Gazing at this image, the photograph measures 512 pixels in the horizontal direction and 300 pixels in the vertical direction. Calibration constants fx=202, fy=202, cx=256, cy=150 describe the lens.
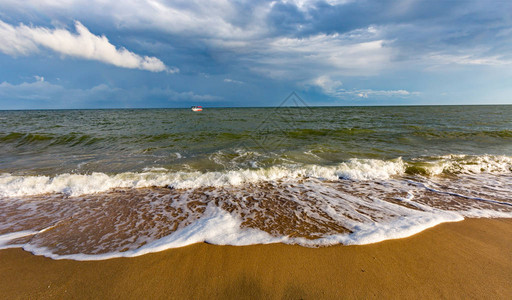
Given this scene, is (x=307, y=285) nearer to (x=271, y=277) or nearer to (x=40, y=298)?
(x=271, y=277)

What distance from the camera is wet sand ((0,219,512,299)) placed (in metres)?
2.22

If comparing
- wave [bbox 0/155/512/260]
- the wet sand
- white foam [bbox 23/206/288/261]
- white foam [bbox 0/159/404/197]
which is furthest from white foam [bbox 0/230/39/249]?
white foam [bbox 0/159/404/197]

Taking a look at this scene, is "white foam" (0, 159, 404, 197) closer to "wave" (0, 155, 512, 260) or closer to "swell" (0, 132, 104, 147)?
"wave" (0, 155, 512, 260)

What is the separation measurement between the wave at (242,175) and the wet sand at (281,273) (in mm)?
2963

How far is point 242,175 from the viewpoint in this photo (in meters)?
6.38

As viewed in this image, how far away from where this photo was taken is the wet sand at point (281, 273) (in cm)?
222

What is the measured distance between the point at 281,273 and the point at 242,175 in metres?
4.07

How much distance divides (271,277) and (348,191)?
364 centimetres

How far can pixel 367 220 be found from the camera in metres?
3.70

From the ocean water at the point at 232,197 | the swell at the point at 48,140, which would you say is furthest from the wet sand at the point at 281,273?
the swell at the point at 48,140

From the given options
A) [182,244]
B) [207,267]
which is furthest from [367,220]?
[182,244]

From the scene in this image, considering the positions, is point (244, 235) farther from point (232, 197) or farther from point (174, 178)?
point (174, 178)

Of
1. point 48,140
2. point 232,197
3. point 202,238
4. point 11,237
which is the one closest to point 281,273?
point 202,238

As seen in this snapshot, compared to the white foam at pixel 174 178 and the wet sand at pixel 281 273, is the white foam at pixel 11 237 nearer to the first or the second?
the wet sand at pixel 281 273
